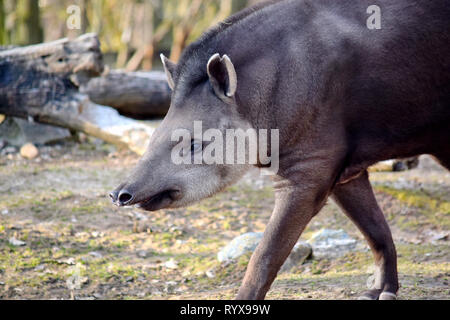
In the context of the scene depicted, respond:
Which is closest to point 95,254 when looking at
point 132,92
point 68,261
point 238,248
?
point 68,261

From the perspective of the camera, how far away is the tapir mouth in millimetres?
4230

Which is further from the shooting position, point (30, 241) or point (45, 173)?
point (45, 173)

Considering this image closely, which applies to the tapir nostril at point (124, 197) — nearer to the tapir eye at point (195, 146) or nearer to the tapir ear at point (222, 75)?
the tapir eye at point (195, 146)

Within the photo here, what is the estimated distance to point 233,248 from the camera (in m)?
5.89

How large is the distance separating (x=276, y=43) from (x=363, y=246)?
247cm

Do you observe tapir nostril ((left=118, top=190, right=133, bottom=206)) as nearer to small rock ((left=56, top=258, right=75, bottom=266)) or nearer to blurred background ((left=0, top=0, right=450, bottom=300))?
blurred background ((left=0, top=0, right=450, bottom=300))

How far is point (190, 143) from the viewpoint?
4352 mm

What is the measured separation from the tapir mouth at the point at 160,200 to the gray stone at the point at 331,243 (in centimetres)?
202

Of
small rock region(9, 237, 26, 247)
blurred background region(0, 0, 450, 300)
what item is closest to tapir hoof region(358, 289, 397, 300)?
blurred background region(0, 0, 450, 300)

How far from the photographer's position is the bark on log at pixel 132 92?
9.77 m

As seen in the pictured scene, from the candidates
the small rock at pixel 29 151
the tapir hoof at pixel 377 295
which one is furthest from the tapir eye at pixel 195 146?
the small rock at pixel 29 151

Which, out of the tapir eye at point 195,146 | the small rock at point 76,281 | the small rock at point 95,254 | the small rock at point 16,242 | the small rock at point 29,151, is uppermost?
the tapir eye at point 195,146
